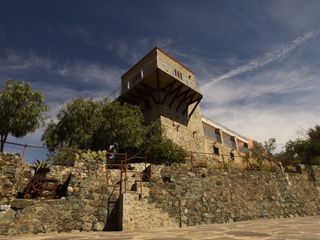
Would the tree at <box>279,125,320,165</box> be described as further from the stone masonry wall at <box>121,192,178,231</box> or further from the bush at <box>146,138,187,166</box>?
the stone masonry wall at <box>121,192,178,231</box>

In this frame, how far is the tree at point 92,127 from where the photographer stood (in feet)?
54.6

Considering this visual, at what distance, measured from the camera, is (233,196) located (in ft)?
34.5

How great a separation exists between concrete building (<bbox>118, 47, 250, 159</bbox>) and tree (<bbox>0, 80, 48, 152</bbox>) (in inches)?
375

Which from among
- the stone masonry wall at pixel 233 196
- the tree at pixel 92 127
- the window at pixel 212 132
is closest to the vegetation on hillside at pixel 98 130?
the tree at pixel 92 127

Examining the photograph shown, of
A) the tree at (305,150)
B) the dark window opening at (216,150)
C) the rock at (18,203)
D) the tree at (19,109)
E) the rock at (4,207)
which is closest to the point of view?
the rock at (4,207)

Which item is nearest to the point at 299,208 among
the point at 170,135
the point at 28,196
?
the point at 170,135

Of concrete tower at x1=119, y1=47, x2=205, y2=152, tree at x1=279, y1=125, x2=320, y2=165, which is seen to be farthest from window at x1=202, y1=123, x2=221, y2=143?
tree at x1=279, y1=125, x2=320, y2=165

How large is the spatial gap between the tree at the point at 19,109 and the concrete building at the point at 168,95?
31.2 feet

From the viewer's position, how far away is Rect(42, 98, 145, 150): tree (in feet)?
54.6

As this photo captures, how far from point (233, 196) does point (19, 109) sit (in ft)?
40.3

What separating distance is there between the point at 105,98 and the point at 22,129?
628 centimetres

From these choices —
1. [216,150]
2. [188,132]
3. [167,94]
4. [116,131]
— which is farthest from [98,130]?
[216,150]

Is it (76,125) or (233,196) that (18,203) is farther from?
(76,125)

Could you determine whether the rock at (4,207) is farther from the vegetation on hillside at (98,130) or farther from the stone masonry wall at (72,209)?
the vegetation on hillside at (98,130)
